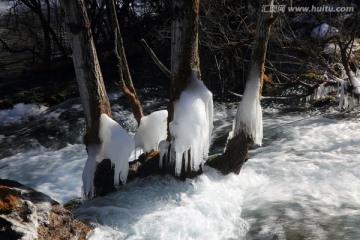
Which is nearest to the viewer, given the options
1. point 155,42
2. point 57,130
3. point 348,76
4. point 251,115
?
point 251,115

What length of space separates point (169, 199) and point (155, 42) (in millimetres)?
9673

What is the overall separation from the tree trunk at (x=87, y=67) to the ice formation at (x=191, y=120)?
884 mm

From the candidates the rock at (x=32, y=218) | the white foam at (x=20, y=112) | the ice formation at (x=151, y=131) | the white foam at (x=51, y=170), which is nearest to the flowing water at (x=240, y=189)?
the white foam at (x=51, y=170)

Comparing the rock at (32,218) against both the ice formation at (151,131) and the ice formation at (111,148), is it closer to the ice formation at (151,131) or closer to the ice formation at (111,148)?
the ice formation at (111,148)

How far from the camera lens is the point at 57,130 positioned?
30.1 ft

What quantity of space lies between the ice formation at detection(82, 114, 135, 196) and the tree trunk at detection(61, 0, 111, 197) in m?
0.03

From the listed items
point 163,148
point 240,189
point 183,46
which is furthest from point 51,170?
point 183,46

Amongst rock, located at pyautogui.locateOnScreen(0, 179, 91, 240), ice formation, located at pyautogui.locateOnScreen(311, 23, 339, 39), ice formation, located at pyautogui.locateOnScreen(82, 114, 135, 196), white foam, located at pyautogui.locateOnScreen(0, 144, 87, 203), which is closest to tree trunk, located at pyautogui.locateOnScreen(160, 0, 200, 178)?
ice formation, located at pyautogui.locateOnScreen(82, 114, 135, 196)

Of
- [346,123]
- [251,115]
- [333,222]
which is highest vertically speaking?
[251,115]

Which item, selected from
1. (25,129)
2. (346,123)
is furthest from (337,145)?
(25,129)

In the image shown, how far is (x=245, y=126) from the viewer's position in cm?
501

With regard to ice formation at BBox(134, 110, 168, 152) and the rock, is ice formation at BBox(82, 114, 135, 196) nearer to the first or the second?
ice formation at BBox(134, 110, 168, 152)

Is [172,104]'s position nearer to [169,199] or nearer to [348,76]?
[169,199]

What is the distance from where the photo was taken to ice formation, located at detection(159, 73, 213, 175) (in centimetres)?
469
